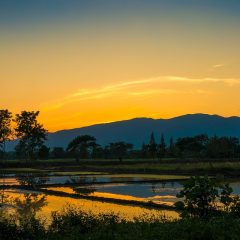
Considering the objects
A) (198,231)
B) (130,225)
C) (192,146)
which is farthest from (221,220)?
(192,146)

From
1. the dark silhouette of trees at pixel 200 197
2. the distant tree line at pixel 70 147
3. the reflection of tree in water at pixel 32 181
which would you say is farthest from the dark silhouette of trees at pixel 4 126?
the dark silhouette of trees at pixel 200 197

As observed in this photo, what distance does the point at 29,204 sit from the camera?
27375 millimetres

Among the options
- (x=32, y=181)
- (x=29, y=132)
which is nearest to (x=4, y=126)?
(x=29, y=132)

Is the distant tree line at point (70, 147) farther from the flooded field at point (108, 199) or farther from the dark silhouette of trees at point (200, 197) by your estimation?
the dark silhouette of trees at point (200, 197)

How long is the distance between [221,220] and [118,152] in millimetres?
119340

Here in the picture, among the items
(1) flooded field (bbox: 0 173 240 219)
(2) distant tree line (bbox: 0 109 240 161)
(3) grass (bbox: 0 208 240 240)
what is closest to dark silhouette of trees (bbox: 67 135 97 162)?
(2) distant tree line (bbox: 0 109 240 161)

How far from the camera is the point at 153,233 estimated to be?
12.1m

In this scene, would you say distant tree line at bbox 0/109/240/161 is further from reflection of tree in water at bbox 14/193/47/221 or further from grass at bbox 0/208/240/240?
grass at bbox 0/208/240/240

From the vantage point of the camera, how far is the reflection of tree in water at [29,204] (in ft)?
76.2

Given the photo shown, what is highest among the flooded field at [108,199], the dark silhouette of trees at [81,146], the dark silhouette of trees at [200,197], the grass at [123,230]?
the dark silhouette of trees at [81,146]

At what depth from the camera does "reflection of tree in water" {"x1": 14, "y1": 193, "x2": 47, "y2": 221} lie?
76.2 feet

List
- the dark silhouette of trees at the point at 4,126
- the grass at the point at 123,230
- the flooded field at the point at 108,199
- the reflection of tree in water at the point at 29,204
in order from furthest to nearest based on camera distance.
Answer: the dark silhouette of trees at the point at 4,126
the flooded field at the point at 108,199
the reflection of tree in water at the point at 29,204
the grass at the point at 123,230

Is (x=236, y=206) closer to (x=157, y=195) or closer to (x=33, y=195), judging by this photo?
(x=157, y=195)

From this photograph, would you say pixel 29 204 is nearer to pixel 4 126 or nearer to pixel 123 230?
pixel 123 230
